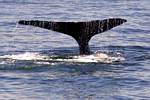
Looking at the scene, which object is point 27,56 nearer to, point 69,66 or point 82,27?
point 69,66

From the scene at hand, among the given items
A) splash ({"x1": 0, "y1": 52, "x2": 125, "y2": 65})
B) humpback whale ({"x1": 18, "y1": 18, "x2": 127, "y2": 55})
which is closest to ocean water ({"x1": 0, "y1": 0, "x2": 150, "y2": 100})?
splash ({"x1": 0, "y1": 52, "x2": 125, "y2": 65})

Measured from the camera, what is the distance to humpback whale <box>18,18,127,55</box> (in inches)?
764

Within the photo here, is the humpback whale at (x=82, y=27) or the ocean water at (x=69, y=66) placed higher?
the humpback whale at (x=82, y=27)

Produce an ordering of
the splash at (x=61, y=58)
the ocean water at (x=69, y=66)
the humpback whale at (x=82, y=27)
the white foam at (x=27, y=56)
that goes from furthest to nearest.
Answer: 1. the white foam at (x=27, y=56)
2. the splash at (x=61, y=58)
3. the humpback whale at (x=82, y=27)
4. the ocean water at (x=69, y=66)

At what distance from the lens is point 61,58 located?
20.8 m

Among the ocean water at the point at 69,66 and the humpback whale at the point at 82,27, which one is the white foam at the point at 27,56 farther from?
the humpback whale at the point at 82,27

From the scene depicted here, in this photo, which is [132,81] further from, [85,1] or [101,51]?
[85,1]

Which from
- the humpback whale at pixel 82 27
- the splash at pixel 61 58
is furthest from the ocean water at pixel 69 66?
the humpback whale at pixel 82 27

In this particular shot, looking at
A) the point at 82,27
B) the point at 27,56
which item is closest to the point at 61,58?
the point at 27,56

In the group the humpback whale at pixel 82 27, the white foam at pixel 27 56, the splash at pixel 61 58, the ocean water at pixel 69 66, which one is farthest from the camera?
the white foam at pixel 27 56

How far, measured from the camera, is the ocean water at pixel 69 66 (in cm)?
1634

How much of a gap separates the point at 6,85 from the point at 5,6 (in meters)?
25.8

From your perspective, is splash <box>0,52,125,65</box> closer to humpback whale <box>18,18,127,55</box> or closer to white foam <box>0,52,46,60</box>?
white foam <box>0,52,46,60</box>

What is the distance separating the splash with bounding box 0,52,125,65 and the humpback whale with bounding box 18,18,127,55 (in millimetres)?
445
